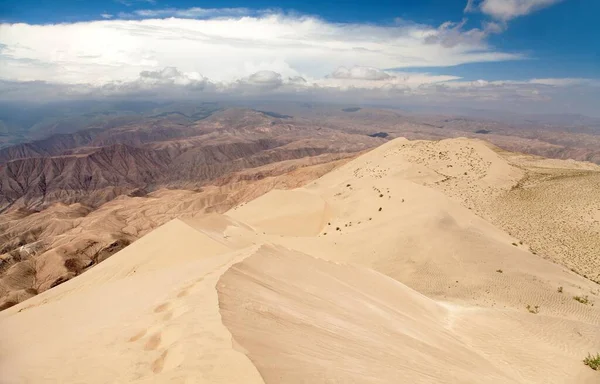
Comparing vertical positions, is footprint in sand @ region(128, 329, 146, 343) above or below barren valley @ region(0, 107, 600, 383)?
above

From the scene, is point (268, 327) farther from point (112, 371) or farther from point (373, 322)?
point (373, 322)

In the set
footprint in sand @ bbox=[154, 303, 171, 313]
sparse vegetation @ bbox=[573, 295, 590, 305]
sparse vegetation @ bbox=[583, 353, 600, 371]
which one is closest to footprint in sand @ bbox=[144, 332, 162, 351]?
footprint in sand @ bbox=[154, 303, 171, 313]

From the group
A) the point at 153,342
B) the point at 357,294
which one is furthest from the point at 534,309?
the point at 153,342

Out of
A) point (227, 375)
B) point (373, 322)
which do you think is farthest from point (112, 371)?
point (373, 322)

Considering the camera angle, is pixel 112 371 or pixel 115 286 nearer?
pixel 112 371

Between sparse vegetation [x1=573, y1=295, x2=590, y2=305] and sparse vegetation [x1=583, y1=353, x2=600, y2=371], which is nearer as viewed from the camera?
sparse vegetation [x1=583, y1=353, x2=600, y2=371]

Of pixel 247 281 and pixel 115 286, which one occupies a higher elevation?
pixel 247 281

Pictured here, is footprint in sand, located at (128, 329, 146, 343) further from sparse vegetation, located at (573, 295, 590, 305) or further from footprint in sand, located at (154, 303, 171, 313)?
sparse vegetation, located at (573, 295, 590, 305)

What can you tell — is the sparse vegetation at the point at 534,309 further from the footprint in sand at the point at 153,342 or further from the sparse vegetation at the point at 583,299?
the footprint in sand at the point at 153,342
